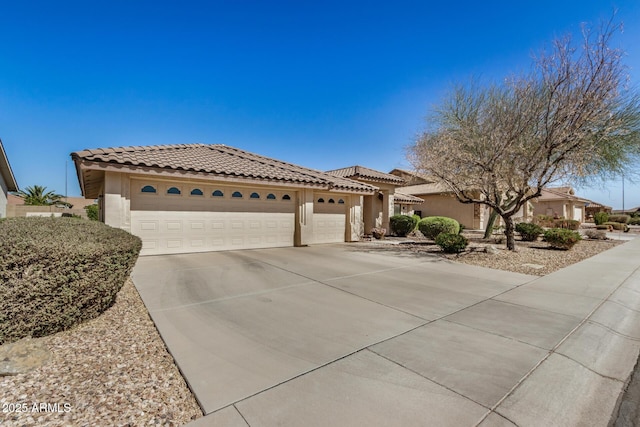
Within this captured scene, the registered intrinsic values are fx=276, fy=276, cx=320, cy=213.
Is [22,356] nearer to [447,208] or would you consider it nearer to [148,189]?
[148,189]

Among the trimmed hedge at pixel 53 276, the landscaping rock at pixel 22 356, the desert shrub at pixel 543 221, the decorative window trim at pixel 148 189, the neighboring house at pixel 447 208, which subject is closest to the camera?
the landscaping rock at pixel 22 356

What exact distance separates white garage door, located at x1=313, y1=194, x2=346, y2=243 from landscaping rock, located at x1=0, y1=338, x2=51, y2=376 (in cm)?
1060

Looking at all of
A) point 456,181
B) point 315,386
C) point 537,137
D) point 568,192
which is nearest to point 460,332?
point 315,386

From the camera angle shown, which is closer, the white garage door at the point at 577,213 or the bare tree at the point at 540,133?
the bare tree at the point at 540,133

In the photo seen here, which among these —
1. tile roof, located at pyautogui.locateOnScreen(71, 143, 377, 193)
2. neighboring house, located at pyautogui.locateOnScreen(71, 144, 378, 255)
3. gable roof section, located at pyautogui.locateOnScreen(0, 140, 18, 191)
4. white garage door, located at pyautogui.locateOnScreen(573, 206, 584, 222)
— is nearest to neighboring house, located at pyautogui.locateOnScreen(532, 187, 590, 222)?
white garage door, located at pyautogui.locateOnScreen(573, 206, 584, 222)

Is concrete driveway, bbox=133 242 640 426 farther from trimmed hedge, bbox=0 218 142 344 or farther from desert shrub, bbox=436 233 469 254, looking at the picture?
desert shrub, bbox=436 233 469 254

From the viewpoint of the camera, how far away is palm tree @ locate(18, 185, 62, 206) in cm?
3353

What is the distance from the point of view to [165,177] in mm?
9367

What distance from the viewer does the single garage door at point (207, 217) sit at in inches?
366

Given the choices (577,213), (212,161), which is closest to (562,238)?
(212,161)

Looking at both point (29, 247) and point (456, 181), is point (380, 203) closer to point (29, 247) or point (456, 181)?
point (456, 181)

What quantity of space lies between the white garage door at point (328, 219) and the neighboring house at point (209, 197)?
0.16 feet

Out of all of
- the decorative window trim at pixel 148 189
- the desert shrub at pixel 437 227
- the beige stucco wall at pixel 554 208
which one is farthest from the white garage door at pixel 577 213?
the decorative window trim at pixel 148 189

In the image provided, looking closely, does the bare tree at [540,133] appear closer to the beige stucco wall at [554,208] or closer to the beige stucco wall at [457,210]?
the beige stucco wall at [457,210]
